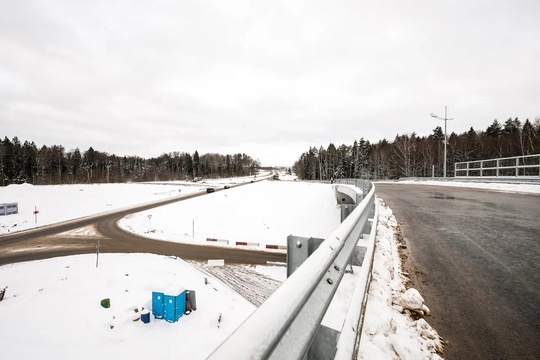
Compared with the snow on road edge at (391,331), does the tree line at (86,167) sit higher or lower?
higher

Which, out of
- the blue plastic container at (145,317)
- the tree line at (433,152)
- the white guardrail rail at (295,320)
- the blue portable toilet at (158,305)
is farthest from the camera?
the tree line at (433,152)

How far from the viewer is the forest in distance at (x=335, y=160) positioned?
56719 millimetres

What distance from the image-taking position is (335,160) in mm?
94438

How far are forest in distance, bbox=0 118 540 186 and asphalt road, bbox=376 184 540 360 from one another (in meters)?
35.9

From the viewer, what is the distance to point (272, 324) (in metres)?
0.95

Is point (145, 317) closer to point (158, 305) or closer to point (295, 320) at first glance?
point (158, 305)

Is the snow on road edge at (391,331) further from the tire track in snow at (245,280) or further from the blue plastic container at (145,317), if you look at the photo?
the blue plastic container at (145,317)

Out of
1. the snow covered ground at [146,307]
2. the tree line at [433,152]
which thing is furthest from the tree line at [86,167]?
the snow covered ground at [146,307]

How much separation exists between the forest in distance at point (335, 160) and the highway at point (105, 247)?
32222 mm

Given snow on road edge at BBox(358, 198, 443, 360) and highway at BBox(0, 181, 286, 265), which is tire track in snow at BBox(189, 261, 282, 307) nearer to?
highway at BBox(0, 181, 286, 265)

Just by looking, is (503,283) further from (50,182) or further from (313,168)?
(50,182)

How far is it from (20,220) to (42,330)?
31940 mm

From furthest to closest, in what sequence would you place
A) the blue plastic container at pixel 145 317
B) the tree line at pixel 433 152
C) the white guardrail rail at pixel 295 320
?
the tree line at pixel 433 152, the blue plastic container at pixel 145 317, the white guardrail rail at pixel 295 320

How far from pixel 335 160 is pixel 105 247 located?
83.9 meters
